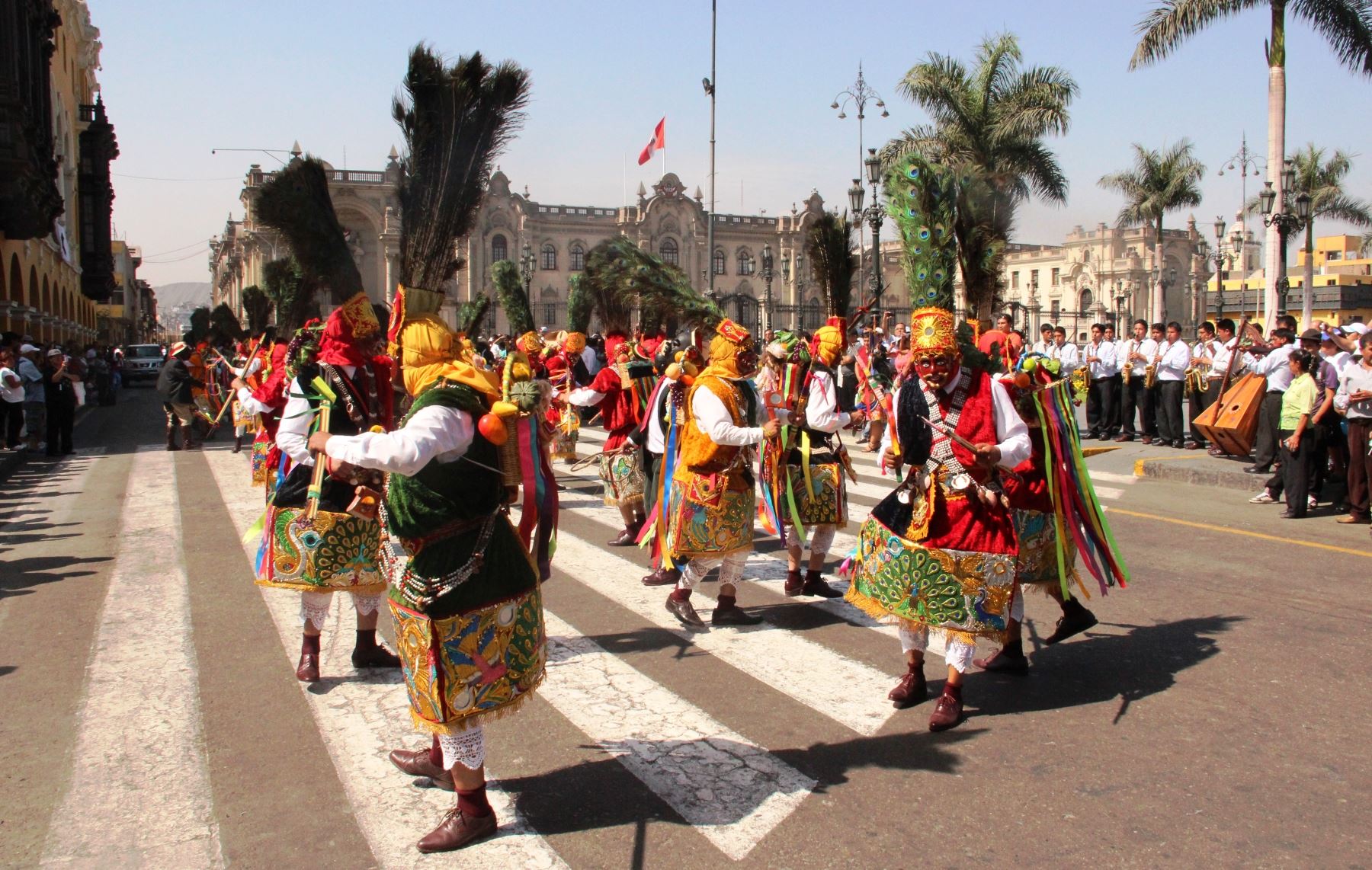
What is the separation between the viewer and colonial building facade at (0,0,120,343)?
72.9 feet

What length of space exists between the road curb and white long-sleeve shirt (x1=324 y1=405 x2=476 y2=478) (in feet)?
34.6

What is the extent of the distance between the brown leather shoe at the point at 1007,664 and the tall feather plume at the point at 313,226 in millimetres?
3935

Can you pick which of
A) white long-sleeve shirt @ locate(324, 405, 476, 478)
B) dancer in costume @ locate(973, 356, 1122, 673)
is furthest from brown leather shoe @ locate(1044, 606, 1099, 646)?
white long-sleeve shirt @ locate(324, 405, 476, 478)

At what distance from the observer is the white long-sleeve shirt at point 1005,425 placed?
4.77 meters

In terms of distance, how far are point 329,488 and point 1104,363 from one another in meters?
14.2

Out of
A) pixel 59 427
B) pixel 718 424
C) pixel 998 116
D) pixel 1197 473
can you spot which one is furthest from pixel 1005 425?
pixel 998 116

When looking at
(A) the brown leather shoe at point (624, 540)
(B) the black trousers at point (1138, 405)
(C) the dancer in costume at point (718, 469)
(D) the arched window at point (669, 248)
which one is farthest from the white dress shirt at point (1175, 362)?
(D) the arched window at point (669, 248)

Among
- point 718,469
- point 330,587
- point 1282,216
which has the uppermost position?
point 1282,216

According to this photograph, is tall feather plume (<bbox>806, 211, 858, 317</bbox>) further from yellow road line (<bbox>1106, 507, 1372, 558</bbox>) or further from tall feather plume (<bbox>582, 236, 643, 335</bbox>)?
yellow road line (<bbox>1106, 507, 1372, 558</bbox>)

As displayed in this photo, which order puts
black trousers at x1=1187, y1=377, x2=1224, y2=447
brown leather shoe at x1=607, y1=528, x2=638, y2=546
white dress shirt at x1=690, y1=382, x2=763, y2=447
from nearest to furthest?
white dress shirt at x1=690, y1=382, x2=763, y2=447, brown leather shoe at x1=607, y1=528, x2=638, y2=546, black trousers at x1=1187, y1=377, x2=1224, y2=447

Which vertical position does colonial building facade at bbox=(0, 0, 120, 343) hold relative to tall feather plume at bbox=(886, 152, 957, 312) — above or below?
above

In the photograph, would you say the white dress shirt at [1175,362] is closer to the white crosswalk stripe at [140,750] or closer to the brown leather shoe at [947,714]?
the brown leather shoe at [947,714]

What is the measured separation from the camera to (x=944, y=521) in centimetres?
480

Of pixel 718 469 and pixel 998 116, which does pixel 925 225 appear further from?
pixel 998 116
